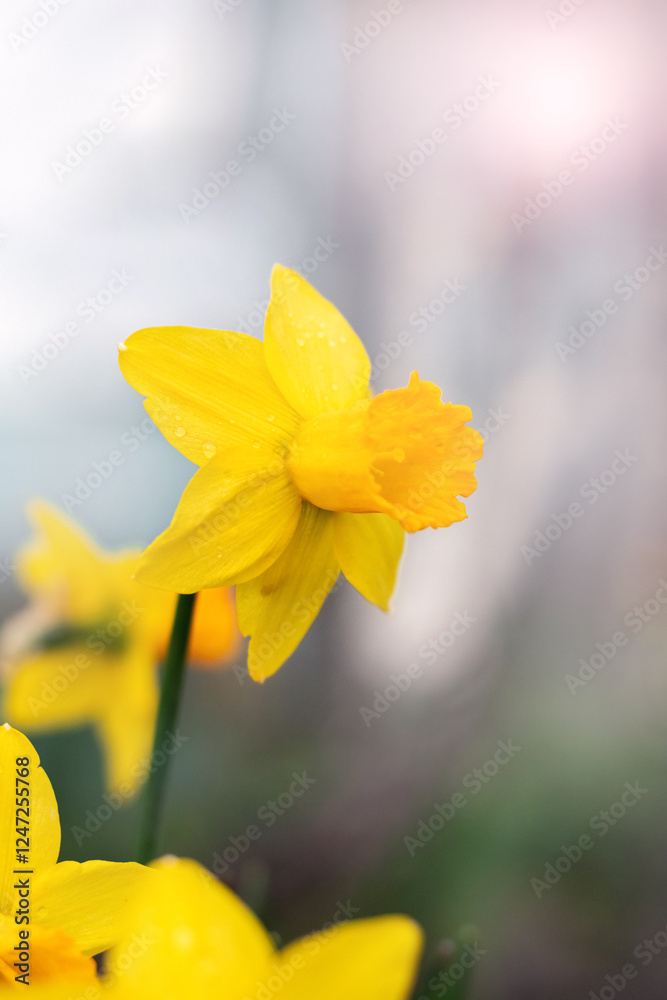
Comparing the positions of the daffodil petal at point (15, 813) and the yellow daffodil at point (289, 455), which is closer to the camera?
the daffodil petal at point (15, 813)

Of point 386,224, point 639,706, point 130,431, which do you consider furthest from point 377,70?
point 639,706
